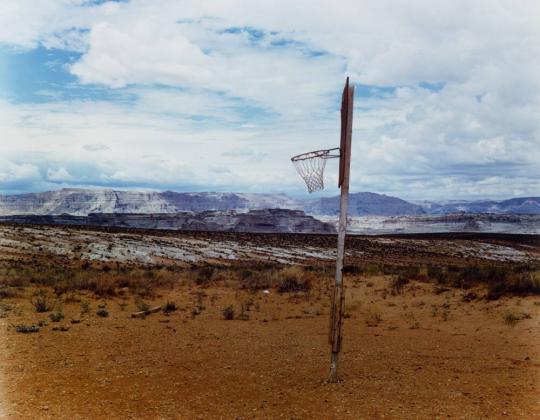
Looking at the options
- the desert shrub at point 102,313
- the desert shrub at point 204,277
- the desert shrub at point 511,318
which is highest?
the desert shrub at point 511,318

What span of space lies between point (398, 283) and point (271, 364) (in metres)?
12.1

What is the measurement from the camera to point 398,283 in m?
20.6

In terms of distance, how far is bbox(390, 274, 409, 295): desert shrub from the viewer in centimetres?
1950

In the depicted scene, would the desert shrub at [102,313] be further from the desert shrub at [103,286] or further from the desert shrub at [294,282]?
the desert shrub at [294,282]

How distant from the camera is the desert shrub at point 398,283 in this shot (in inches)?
768

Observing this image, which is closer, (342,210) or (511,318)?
(342,210)

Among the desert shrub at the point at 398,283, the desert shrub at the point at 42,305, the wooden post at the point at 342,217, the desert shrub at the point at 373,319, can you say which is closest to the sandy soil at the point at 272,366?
the desert shrub at the point at 373,319

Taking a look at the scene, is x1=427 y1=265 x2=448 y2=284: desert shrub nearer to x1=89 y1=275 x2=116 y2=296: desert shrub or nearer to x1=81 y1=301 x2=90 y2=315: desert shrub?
x1=89 y1=275 x2=116 y2=296: desert shrub

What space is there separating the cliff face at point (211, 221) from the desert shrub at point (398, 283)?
8188 cm

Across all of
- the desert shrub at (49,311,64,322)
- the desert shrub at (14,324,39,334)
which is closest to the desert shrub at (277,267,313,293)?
the desert shrub at (49,311,64,322)

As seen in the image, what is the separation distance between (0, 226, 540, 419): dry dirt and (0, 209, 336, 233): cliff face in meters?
88.0

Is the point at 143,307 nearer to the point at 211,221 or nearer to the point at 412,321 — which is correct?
the point at 412,321

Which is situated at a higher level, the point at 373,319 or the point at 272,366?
the point at 272,366

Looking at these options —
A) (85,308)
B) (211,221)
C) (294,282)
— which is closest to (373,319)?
(294,282)
